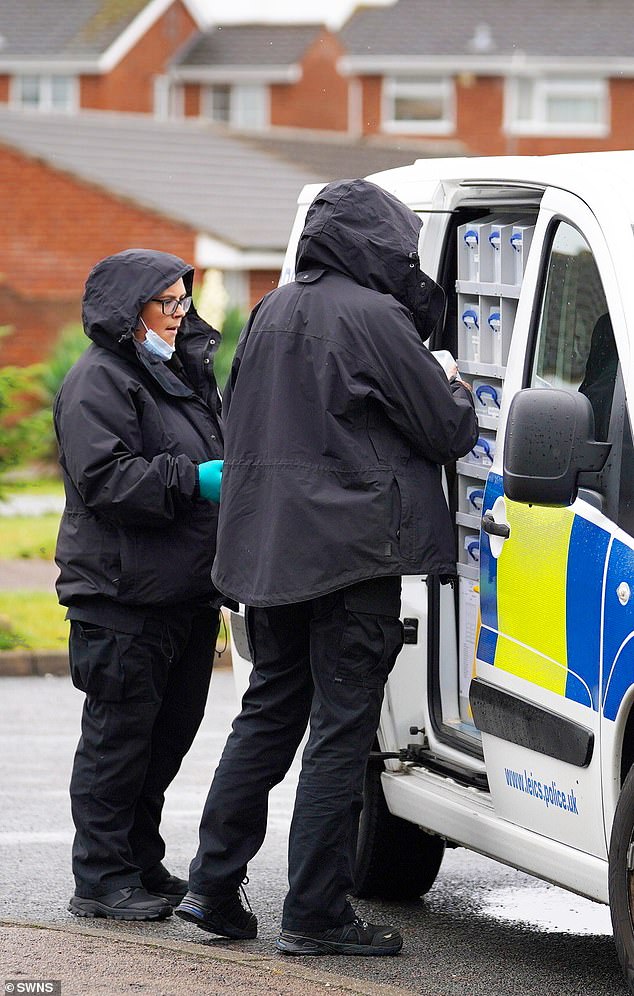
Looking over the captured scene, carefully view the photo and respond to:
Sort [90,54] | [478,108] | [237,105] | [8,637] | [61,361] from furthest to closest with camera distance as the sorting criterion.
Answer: [237,105]
[90,54]
[478,108]
[61,361]
[8,637]

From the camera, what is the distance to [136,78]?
52.2m

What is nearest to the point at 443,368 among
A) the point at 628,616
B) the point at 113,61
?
the point at 628,616

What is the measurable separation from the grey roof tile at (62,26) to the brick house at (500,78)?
21.4 feet

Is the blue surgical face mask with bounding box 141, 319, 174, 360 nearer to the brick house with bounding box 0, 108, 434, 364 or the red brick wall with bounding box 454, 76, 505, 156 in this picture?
the brick house with bounding box 0, 108, 434, 364

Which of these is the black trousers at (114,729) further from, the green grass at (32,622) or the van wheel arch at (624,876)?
the green grass at (32,622)

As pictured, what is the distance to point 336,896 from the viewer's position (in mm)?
4840

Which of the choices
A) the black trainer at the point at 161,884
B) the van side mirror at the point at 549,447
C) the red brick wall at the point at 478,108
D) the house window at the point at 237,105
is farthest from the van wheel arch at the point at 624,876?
the house window at the point at 237,105

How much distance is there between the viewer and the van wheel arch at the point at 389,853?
5.59 metres

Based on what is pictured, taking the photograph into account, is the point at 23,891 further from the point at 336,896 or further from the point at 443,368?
the point at 443,368

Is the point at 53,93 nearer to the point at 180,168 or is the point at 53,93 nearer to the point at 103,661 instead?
the point at 180,168

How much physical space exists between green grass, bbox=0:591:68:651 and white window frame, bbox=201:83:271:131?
41.9 m

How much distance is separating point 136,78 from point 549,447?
163 feet

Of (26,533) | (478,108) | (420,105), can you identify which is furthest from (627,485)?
(420,105)

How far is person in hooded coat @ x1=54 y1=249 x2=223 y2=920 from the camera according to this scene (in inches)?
203
